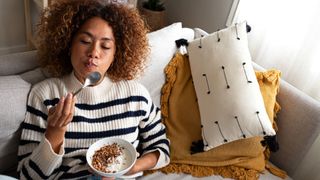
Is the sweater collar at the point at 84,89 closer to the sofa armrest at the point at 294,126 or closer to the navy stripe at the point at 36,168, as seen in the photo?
the navy stripe at the point at 36,168

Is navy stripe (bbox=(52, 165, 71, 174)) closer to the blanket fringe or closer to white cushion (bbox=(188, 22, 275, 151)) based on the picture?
the blanket fringe

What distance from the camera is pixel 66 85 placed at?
0.96 metres

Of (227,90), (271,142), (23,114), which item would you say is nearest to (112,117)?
(23,114)

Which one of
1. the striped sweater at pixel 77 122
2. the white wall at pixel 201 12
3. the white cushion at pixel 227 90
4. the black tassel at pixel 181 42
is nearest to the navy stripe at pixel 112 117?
the striped sweater at pixel 77 122

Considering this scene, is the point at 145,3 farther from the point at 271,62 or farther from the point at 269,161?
the point at 269,161

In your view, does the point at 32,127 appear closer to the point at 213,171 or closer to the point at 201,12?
the point at 213,171

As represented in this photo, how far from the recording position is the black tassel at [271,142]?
1258 millimetres

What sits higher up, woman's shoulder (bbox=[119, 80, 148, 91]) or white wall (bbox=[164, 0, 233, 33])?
white wall (bbox=[164, 0, 233, 33])

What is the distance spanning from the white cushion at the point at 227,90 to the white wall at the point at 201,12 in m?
0.89

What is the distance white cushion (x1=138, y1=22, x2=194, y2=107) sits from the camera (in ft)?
4.11

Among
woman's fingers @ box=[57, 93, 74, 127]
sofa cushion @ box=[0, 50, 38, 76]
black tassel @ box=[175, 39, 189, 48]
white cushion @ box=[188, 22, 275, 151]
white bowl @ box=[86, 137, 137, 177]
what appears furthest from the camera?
black tassel @ box=[175, 39, 189, 48]

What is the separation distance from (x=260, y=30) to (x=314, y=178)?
0.86 m

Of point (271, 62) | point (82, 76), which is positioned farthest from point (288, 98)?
point (82, 76)

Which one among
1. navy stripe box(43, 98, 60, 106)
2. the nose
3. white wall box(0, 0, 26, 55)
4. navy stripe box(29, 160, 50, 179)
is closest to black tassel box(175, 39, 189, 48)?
the nose
